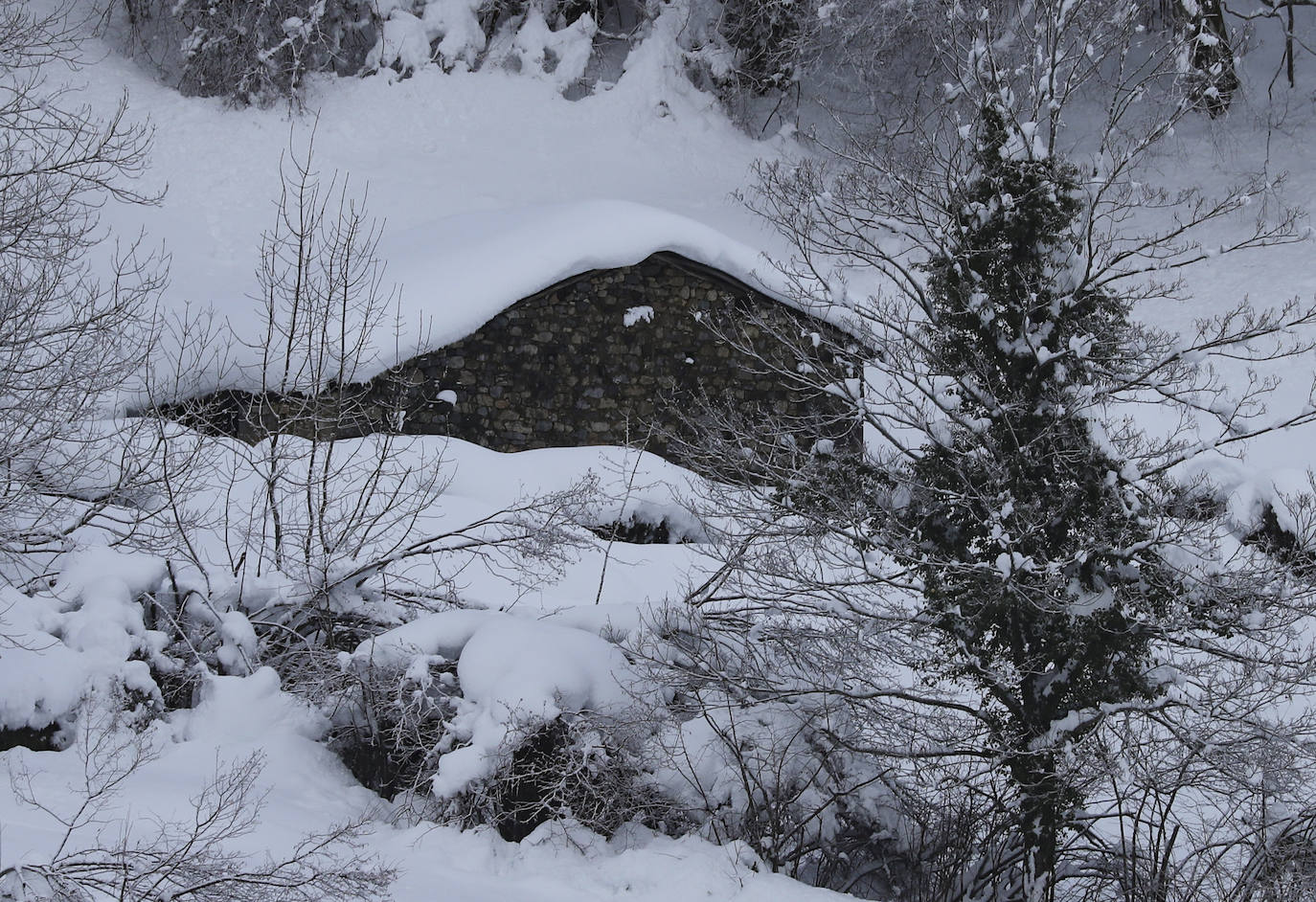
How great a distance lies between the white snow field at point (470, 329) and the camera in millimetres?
7164

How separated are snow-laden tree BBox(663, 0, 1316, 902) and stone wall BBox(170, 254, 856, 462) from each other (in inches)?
182

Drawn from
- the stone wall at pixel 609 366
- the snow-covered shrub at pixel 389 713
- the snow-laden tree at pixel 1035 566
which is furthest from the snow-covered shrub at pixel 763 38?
the snow-covered shrub at pixel 389 713

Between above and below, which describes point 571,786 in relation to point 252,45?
below

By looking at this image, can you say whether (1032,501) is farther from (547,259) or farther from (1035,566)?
(547,259)

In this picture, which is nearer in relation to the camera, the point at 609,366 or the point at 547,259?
the point at 547,259

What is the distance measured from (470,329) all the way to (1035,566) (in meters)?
7.01

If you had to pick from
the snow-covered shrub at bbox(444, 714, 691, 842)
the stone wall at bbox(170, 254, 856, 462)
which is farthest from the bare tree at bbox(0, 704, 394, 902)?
the stone wall at bbox(170, 254, 856, 462)

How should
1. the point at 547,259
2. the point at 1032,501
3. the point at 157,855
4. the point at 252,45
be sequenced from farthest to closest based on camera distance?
the point at 252,45, the point at 547,259, the point at 1032,501, the point at 157,855

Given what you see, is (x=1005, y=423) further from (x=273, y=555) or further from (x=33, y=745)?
(x=33, y=745)

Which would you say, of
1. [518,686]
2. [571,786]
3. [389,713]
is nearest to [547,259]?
[389,713]

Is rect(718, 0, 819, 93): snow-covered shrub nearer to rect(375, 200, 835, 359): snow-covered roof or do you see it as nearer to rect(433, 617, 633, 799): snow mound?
rect(375, 200, 835, 359): snow-covered roof

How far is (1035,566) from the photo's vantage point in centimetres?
733

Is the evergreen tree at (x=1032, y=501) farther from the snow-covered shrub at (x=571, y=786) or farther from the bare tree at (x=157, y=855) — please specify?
the bare tree at (x=157, y=855)

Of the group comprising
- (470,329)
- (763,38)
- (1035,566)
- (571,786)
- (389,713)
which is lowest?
(571,786)
